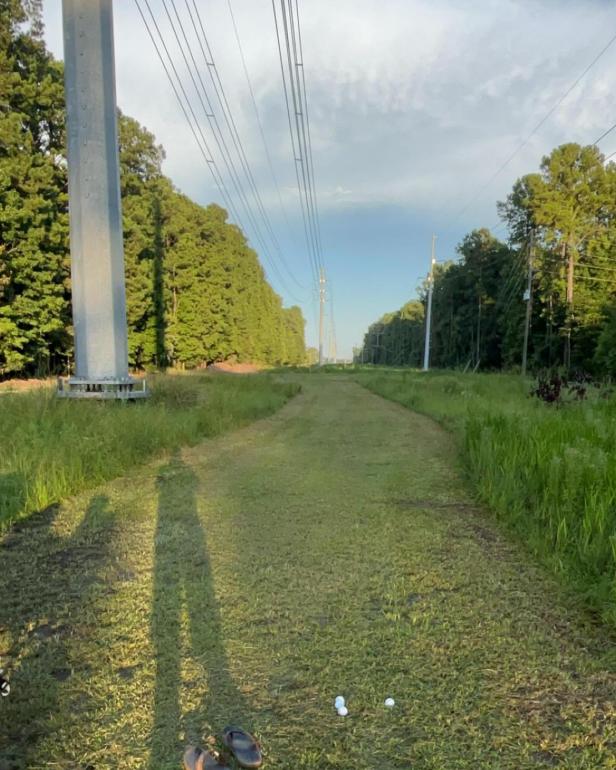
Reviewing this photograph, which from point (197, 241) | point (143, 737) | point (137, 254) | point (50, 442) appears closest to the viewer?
point (143, 737)

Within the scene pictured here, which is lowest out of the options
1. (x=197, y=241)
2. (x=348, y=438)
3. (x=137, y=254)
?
(x=348, y=438)

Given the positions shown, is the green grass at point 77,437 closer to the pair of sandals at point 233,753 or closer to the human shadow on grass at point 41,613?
the human shadow on grass at point 41,613

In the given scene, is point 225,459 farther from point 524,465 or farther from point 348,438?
point 524,465

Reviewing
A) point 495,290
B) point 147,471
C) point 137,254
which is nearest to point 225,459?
point 147,471

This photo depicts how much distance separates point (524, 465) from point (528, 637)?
2.04m

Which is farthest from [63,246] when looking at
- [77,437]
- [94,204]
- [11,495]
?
[11,495]

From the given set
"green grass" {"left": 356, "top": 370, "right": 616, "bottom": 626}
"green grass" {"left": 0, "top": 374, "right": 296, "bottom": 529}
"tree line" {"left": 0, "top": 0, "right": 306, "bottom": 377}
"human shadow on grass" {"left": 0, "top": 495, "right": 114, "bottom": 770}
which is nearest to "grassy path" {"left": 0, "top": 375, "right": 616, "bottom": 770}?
"human shadow on grass" {"left": 0, "top": 495, "right": 114, "bottom": 770}

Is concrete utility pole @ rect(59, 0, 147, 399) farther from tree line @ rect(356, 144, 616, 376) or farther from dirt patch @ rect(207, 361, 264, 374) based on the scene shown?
tree line @ rect(356, 144, 616, 376)

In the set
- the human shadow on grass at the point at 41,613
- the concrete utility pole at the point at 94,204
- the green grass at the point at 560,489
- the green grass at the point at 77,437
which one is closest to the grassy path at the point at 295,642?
the human shadow on grass at the point at 41,613

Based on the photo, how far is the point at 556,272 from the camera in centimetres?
3428

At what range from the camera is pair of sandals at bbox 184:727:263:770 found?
1.42 metres

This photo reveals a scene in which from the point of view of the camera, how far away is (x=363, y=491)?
14.8 feet

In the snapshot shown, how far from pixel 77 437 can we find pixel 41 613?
9.69ft

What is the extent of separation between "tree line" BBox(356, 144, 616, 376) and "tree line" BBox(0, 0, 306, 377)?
2020 centimetres
